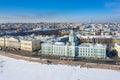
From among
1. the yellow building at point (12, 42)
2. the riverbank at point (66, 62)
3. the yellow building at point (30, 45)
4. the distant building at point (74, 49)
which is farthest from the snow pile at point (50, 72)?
the yellow building at point (12, 42)

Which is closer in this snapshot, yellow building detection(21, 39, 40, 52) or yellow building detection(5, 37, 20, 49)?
yellow building detection(21, 39, 40, 52)

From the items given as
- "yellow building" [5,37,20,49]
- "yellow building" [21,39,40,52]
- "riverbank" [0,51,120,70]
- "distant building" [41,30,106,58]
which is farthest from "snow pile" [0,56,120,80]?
"yellow building" [5,37,20,49]

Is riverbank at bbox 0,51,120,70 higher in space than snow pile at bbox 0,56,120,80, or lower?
higher

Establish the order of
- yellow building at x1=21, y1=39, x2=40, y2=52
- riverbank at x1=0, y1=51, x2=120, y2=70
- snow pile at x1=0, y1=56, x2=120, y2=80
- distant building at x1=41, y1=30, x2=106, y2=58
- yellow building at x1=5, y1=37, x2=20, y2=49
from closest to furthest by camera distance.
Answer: snow pile at x1=0, y1=56, x2=120, y2=80, riverbank at x1=0, y1=51, x2=120, y2=70, distant building at x1=41, y1=30, x2=106, y2=58, yellow building at x1=21, y1=39, x2=40, y2=52, yellow building at x1=5, y1=37, x2=20, y2=49

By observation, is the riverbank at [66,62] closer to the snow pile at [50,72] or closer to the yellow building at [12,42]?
the snow pile at [50,72]

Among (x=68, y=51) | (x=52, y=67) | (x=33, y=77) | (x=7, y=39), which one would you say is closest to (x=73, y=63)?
(x=52, y=67)

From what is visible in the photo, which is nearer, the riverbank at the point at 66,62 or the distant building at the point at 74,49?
the riverbank at the point at 66,62

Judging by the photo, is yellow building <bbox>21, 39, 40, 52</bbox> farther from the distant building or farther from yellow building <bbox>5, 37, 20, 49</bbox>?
the distant building
